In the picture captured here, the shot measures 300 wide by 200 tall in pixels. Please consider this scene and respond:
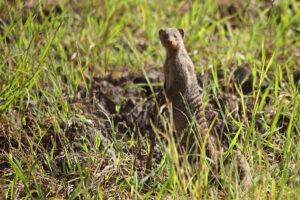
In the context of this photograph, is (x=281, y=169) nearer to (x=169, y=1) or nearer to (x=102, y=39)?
(x=102, y=39)

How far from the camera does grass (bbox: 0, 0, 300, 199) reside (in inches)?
96.3

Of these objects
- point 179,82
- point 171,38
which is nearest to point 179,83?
point 179,82

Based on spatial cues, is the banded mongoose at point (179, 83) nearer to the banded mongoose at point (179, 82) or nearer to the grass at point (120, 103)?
the banded mongoose at point (179, 82)

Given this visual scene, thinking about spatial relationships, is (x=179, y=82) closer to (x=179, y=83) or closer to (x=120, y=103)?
(x=179, y=83)

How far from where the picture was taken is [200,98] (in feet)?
9.74

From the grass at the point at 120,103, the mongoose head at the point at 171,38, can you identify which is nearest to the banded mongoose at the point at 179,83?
the mongoose head at the point at 171,38

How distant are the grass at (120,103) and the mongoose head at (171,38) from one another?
0.30 m

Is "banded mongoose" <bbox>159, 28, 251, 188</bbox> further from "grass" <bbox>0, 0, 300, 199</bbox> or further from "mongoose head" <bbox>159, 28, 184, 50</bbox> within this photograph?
"grass" <bbox>0, 0, 300, 199</bbox>

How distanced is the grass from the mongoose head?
30 centimetres

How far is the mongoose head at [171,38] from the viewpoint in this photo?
9.34 feet

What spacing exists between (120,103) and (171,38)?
971mm

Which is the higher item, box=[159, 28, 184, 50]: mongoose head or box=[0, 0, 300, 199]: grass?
box=[159, 28, 184, 50]: mongoose head

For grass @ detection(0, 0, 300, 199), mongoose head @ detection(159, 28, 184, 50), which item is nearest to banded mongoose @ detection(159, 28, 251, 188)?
mongoose head @ detection(159, 28, 184, 50)

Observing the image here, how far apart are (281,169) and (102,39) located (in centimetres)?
233
